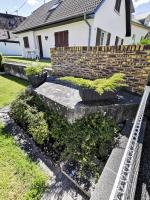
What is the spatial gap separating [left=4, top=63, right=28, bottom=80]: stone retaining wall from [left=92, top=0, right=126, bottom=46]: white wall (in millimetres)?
4611

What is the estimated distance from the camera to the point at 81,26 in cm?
927

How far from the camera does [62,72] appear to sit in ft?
18.3

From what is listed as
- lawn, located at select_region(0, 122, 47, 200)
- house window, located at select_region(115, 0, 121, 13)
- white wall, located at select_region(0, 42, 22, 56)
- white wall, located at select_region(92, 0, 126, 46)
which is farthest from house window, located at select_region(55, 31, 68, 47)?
white wall, located at select_region(0, 42, 22, 56)

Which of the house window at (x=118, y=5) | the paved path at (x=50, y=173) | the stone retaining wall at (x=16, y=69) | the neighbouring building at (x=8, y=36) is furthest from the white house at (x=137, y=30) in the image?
the paved path at (x=50, y=173)

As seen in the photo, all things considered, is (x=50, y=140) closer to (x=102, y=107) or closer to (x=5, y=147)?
(x=5, y=147)

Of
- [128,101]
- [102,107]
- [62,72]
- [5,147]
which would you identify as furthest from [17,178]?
[62,72]

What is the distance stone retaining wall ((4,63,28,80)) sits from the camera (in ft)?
27.8

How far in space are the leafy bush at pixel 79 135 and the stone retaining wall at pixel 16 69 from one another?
17.6ft

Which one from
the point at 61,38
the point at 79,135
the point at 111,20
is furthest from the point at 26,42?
the point at 79,135

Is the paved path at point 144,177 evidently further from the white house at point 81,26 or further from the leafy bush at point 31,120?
the white house at point 81,26

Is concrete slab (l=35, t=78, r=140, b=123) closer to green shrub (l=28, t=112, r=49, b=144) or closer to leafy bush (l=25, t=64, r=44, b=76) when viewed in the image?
green shrub (l=28, t=112, r=49, b=144)

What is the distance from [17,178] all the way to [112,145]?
5.38ft

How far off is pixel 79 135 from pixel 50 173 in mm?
793

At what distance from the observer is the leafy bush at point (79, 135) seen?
2.46 m
